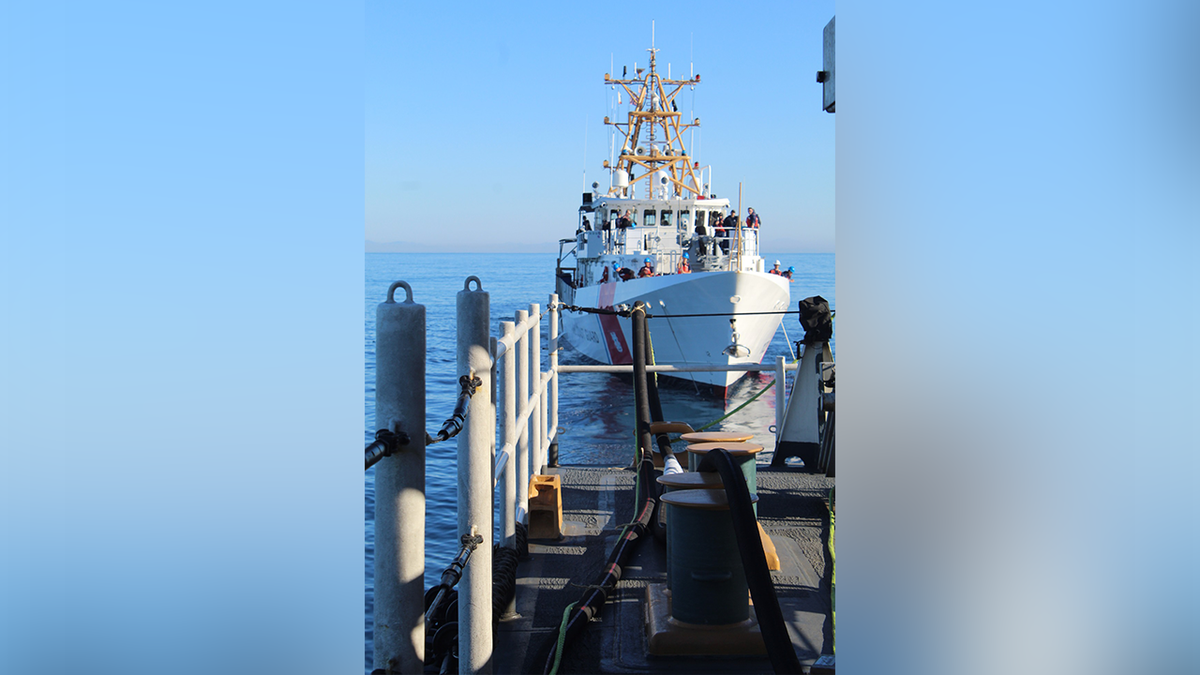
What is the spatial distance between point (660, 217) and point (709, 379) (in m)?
5.89

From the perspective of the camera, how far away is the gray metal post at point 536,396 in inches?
171

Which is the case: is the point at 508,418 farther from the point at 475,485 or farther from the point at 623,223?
the point at 623,223

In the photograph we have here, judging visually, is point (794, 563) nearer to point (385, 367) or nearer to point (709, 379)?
point (385, 367)

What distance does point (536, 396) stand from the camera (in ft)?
14.4

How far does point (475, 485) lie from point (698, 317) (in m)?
21.1

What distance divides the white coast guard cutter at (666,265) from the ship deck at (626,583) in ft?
50.8

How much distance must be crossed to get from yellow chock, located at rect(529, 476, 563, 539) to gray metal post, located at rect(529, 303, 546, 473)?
0.35m

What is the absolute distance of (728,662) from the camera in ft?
8.93

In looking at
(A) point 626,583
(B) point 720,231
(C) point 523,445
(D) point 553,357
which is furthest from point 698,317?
(A) point 626,583

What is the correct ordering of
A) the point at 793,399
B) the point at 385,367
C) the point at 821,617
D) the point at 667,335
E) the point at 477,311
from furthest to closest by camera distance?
the point at 667,335
the point at 793,399
the point at 821,617
the point at 477,311
the point at 385,367

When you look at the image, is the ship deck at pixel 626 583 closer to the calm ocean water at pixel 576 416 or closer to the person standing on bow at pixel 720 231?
the calm ocean water at pixel 576 416

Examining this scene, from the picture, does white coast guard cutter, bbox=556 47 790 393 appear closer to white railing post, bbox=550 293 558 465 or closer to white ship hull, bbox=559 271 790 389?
white ship hull, bbox=559 271 790 389

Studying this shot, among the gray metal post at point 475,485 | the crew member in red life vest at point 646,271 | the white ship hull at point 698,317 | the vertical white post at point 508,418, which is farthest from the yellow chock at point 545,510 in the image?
the crew member in red life vest at point 646,271
